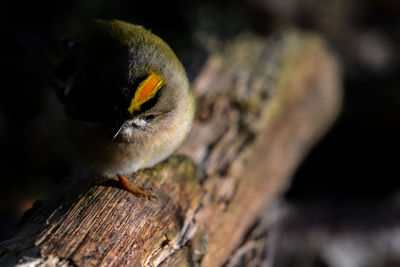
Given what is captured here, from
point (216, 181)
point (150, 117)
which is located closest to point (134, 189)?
point (150, 117)

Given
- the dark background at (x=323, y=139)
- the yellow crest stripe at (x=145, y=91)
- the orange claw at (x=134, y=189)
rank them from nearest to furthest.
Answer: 1. the yellow crest stripe at (x=145, y=91)
2. the orange claw at (x=134, y=189)
3. the dark background at (x=323, y=139)

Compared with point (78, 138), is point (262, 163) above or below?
above

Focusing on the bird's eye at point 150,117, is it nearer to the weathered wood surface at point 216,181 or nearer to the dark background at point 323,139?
the weathered wood surface at point 216,181

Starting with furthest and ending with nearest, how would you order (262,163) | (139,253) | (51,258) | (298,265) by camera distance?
(298,265) → (262,163) → (139,253) → (51,258)

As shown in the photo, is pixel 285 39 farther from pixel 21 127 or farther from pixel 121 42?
pixel 21 127

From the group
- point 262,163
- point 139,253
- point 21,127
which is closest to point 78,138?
point 139,253

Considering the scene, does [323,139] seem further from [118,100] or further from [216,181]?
[118,100]

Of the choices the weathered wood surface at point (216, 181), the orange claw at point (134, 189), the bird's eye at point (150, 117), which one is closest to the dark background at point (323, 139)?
the weathered wood surface at point (216, 181)
